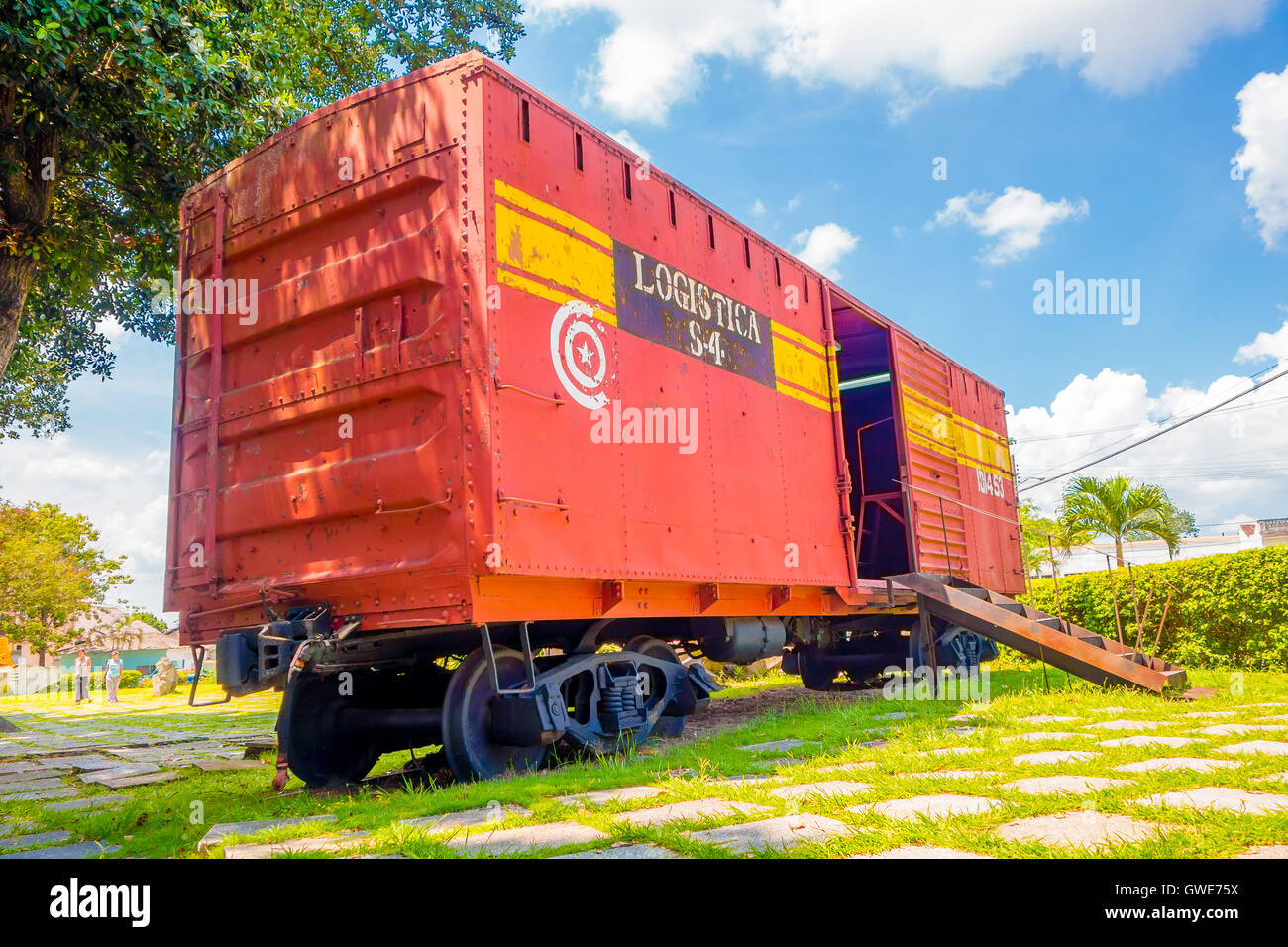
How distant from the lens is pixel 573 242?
17.0 ft

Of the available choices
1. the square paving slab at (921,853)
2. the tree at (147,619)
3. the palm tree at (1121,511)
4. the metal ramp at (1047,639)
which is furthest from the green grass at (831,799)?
the tree at (147,619)

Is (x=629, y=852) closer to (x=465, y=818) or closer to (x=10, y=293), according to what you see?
(x=465, y=818)

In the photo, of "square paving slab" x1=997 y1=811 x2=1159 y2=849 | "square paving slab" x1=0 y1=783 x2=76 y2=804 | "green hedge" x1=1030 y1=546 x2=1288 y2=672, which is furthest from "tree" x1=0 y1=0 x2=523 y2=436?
"green hedge" x1=1030 y1=546 x2=1288 y2=672

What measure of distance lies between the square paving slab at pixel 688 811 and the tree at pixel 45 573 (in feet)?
113

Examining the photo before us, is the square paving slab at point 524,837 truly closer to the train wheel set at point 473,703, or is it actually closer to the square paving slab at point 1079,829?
the train wheel set at point 473,703

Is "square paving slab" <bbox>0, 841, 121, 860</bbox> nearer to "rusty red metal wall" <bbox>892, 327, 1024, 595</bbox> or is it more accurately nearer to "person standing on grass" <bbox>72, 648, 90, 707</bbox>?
"rusty red metal wall" <bbox>892, 327, 1024, 595</bbox>

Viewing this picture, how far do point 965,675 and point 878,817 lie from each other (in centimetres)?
723

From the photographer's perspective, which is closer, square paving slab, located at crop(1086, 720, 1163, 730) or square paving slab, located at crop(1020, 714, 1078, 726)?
square paving slab, located at crop(1086, 720, 1163, 730)

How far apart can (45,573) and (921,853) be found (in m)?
36.6

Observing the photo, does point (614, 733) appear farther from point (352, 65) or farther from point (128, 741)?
point (352, 65)

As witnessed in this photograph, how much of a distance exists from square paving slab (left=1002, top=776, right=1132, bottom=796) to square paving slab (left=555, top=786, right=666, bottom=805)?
1.56 m

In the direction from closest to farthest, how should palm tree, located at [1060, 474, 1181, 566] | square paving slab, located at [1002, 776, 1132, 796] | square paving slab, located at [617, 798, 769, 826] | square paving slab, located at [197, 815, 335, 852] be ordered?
1. square paving slab, located at [617, 798, 769, 826]
2. square paving slab, located at [1002, 776, 1132, 796]
3. square paving slab, located at [197, 815, 335, 852]
4. palm tree, located at [1060, 474, 1181, 566]

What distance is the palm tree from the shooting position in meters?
20.3
